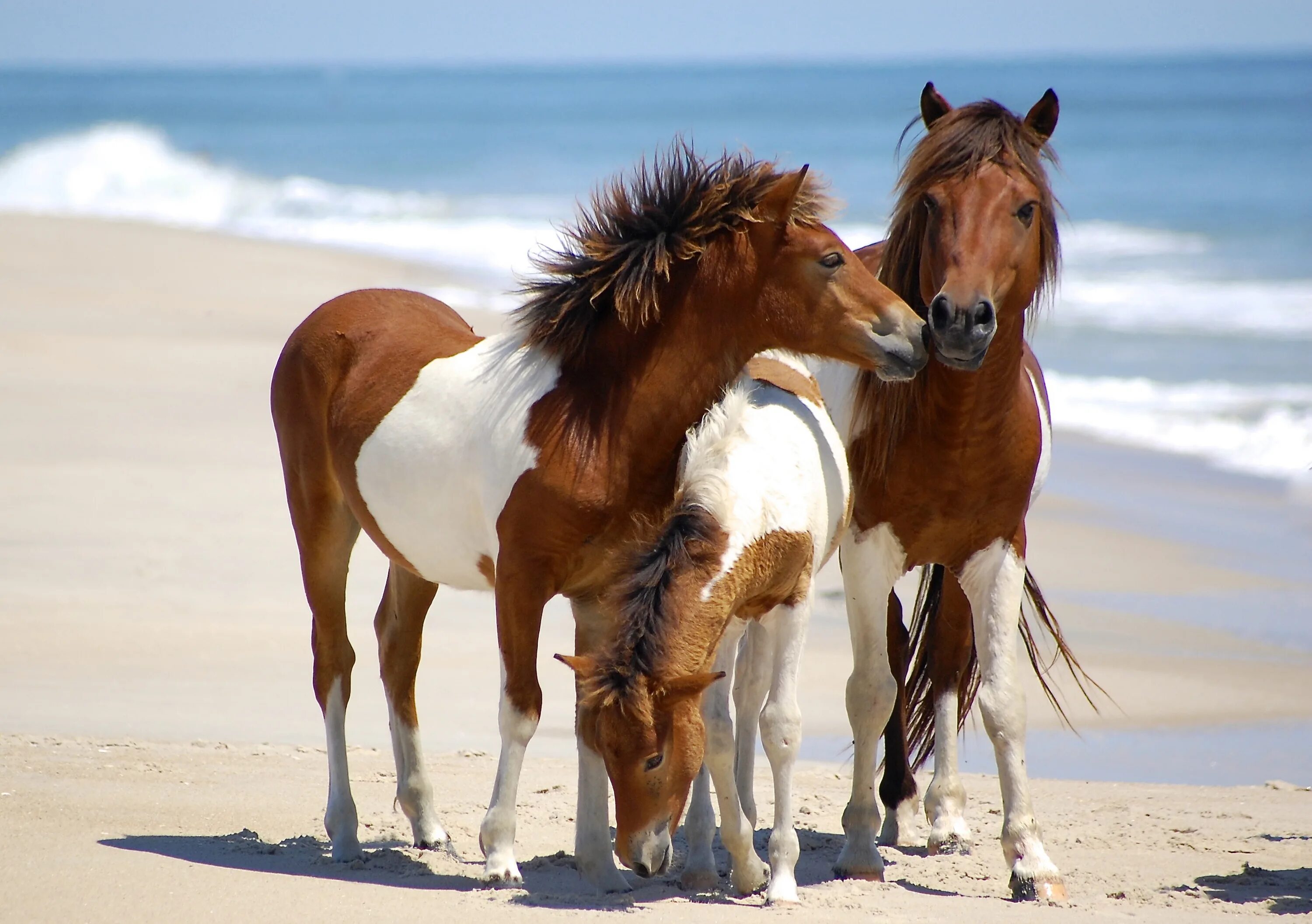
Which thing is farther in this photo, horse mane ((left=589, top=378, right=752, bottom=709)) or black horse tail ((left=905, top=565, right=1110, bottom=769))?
black horse tail ((left=905, top=565, right=1110, bottom=769))

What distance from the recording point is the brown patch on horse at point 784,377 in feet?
15.5

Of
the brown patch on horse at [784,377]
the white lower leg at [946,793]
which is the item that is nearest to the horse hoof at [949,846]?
the white lower leg at [946,793]

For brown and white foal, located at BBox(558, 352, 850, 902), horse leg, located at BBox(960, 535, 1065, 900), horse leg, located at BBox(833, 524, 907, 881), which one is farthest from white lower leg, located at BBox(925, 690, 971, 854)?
brown and white foal, located at BBox(558, 352, 850, 902)

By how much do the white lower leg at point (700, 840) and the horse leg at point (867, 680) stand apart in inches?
19.1

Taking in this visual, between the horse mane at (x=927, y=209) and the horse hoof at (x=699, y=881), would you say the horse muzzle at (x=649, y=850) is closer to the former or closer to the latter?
the horse hoof at (x=699, y=881)

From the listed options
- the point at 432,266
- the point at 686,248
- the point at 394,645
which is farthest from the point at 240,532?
the point at 432,266

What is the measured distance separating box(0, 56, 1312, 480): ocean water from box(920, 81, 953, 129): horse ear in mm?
574

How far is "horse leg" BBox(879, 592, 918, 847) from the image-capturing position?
5535 mm

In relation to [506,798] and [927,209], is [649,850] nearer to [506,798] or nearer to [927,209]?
[506,798]

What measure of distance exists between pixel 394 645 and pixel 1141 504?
→ 6894 millimetres

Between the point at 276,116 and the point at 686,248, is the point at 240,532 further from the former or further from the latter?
the point at 276,116

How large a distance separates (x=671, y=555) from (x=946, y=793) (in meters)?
1.99

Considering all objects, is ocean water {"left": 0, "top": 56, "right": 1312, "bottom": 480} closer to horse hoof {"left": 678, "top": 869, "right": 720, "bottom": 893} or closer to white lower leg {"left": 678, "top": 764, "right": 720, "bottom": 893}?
white lower leg {"left": 678, "top": 764, "right": 720, "bottom": 893}

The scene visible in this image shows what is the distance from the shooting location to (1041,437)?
199 inches
